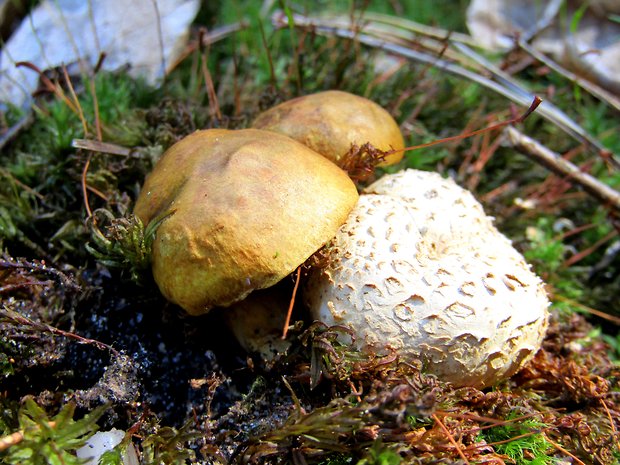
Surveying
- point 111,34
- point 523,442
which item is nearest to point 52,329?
point 523,442

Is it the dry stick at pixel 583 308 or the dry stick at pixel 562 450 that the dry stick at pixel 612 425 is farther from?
the dry stick at pixel 583 308

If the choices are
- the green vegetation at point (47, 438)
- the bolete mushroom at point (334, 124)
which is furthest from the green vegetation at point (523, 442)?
the green vegetation at point (47, 438)

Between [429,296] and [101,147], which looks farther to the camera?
[101,147]

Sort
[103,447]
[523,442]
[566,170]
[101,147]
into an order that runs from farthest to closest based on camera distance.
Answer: [566,170]
[101,147]
[523,442]
[103,447]

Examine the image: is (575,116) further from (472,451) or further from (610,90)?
(472,451)

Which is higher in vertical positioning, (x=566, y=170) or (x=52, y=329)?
(x=566, y=170)

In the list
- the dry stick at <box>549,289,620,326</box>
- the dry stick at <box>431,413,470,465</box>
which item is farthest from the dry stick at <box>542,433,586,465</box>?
the dry stick at <box>549,289,620,326</box>

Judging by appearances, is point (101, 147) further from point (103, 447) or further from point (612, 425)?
point (612, 425)

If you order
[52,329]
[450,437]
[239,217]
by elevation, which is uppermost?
[239,217]
